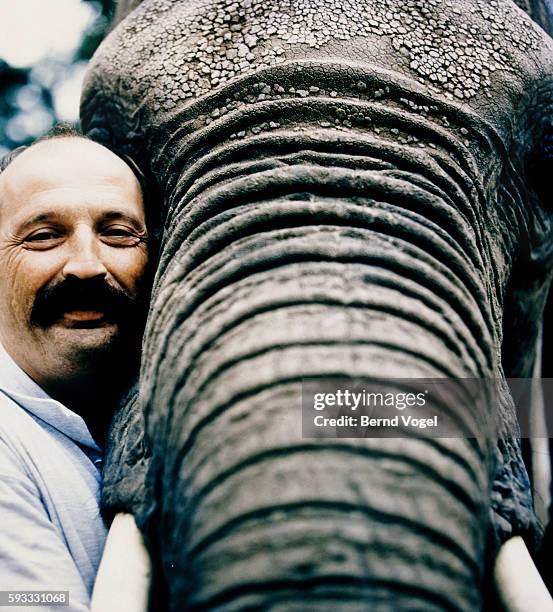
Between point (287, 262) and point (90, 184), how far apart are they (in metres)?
0.66

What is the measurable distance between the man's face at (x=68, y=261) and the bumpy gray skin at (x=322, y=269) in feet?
0.40

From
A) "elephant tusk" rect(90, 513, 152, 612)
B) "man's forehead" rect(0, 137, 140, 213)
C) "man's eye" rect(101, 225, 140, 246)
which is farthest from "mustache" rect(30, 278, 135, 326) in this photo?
"elephant tusk" rect(90, 513, 152, 612)

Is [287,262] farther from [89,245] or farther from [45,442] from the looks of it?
[45,442]

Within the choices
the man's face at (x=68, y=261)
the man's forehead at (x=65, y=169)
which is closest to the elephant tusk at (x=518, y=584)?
the man's face at (x=68, y=261)

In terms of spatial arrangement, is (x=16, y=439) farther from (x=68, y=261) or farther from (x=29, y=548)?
(x=68, y=261)

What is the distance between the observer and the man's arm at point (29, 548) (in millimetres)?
1341

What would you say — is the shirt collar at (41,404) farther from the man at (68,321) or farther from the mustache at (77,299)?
the mustache at (77,299)

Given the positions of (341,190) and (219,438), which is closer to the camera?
(219,438)

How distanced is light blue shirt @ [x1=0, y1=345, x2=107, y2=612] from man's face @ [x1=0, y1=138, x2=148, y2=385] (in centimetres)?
8

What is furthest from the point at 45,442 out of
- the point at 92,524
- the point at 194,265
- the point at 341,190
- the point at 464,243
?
the point at 464,243

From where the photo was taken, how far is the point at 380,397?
110 cm

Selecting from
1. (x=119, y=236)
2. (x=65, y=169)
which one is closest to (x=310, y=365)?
(x=119, y=236)

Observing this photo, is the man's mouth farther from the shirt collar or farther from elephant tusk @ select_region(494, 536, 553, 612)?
elephant tusk @ select_region(494, 536, 553, 612)

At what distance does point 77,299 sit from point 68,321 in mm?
49
